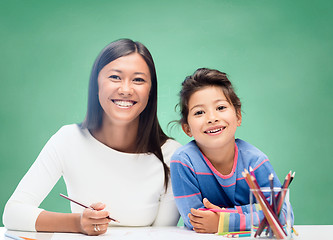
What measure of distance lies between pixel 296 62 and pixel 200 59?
59 centimetres

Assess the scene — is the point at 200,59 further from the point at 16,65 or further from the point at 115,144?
the point at 115,144

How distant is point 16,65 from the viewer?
2834mm

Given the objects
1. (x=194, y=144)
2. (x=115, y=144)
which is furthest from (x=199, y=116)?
(x=115, y=144)

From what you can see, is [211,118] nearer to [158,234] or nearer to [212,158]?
[212,158]

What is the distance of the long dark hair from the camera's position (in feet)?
4.94

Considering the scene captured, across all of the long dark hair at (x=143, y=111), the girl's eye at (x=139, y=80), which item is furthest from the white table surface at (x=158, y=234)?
the girl's eye at (x=139, y=80)

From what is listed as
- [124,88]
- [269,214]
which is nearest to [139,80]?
[124,88]

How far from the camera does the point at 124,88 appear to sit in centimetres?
145

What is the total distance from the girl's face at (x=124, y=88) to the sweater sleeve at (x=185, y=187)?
0.22 m

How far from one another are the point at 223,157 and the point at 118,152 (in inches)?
13.8

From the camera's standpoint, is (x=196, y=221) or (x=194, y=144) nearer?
(x=196, y=221)

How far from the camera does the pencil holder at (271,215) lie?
104 cm

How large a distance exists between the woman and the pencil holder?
478 mm

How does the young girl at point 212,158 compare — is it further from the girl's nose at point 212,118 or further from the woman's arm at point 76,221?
the woman's arm at point 76,221
